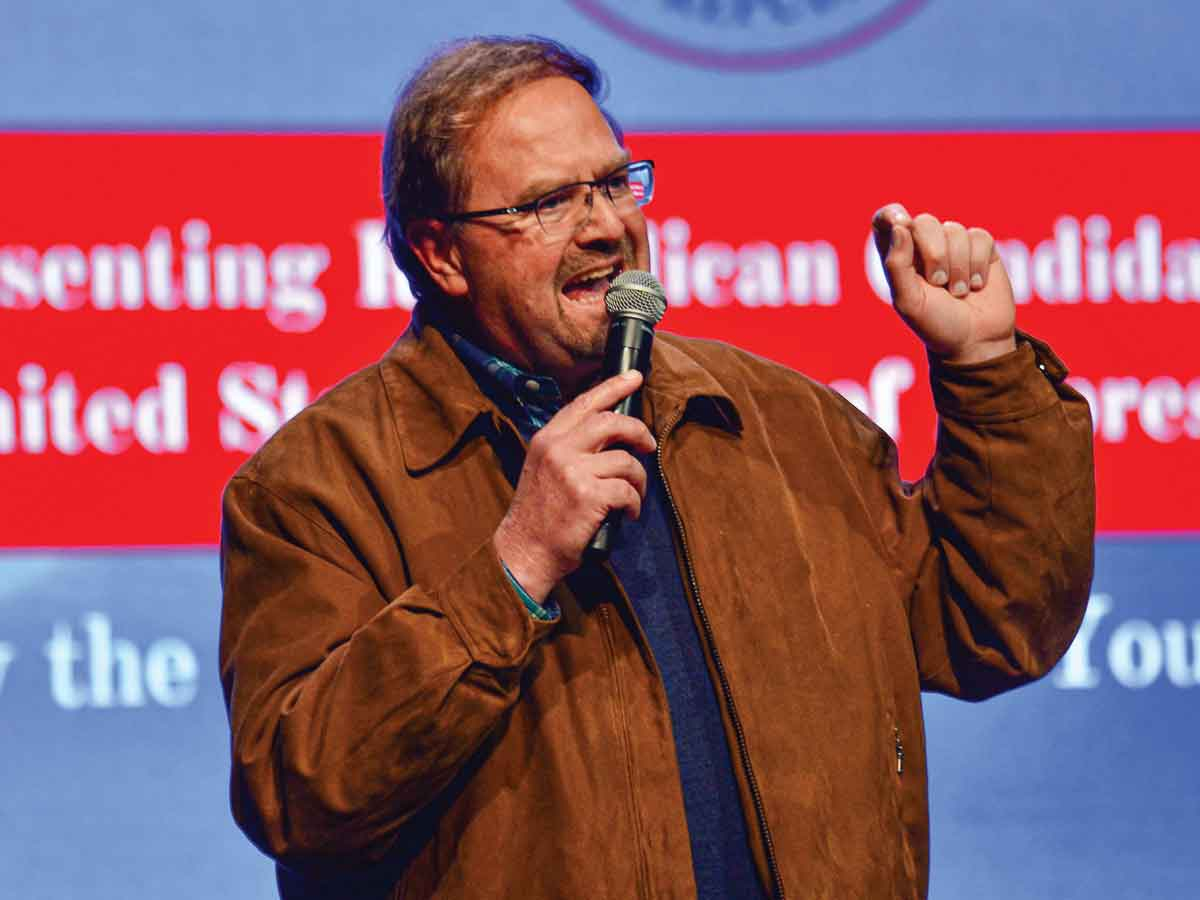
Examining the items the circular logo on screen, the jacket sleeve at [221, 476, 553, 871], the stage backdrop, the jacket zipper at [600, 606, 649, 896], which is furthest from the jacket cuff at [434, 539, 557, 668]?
the circular logo on screen

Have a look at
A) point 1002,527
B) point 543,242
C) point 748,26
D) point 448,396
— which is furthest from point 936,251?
point 748,26

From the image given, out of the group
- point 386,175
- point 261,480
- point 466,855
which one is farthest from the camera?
point 386,175

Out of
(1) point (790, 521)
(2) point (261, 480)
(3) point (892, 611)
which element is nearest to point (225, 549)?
(2) point (261, 480)

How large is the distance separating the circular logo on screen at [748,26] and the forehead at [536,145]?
3.47 feet

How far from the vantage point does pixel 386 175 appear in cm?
181

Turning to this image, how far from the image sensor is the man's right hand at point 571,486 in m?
1.37

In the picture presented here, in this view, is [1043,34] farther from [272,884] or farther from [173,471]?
[272,884]

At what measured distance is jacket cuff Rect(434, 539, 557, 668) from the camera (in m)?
1.39

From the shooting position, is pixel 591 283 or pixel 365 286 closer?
pixel 591 283

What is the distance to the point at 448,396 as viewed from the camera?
5.30ft

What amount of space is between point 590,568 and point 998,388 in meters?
0.44

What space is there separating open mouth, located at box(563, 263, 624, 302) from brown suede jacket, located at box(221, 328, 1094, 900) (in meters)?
0.11

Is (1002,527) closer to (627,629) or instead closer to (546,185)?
(627,629)

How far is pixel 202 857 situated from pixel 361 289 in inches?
36.1
